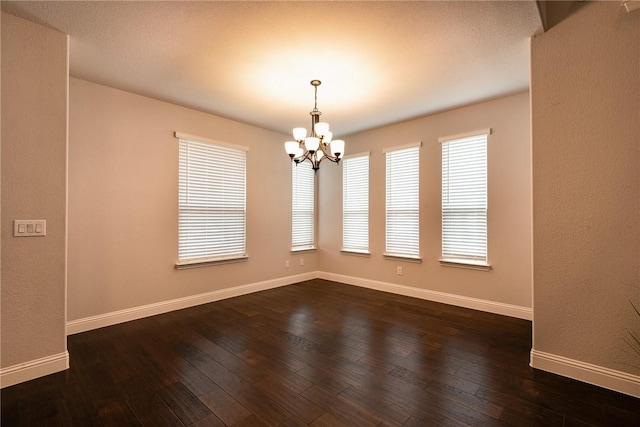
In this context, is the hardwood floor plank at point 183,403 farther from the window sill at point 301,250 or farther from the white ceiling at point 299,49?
the window sill at point 301,250

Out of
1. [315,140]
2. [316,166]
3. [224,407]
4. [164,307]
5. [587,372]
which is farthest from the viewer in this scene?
[164,307]

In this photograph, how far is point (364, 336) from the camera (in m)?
3.00

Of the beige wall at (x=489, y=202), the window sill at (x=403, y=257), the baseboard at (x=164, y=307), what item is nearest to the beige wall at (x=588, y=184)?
the beige wall at (x=489, y=202)

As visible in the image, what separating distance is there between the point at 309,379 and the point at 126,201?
291cm

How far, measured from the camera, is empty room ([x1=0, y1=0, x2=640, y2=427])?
2027mm

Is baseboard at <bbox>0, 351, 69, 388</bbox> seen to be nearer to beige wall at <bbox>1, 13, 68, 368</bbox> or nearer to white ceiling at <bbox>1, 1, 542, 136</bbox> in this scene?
beige wall at <bbox>1, 13, 68, 368</bbox>

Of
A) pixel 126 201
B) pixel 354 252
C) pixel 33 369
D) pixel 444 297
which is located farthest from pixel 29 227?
pixel 444 297

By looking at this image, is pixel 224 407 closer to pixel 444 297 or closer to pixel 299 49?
pixel 299 49

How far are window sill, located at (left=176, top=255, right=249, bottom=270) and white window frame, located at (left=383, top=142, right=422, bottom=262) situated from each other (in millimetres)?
2384

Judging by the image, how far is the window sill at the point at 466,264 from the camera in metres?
3.75

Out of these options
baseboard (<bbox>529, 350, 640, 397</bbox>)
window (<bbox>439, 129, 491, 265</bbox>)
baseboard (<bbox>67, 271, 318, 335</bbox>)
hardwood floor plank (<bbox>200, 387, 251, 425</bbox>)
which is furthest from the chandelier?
baseboard (<bbox>529, 350, 640, 397</bbox>)

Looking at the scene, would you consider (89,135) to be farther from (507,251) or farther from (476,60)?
(507,251)

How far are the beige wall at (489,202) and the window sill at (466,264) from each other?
2.4 inches

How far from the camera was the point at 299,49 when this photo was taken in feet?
8.32
